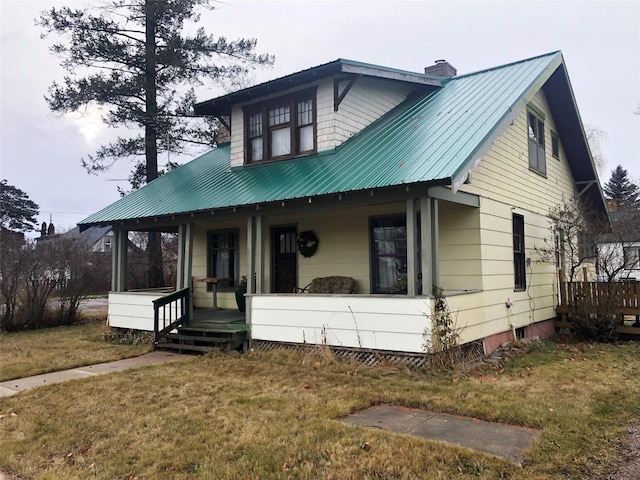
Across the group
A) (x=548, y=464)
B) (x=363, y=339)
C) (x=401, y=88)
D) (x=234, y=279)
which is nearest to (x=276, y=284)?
(x=234, y=279)

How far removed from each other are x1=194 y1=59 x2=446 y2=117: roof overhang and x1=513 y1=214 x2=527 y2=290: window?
13.1 feet

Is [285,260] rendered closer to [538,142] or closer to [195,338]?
[195,338]

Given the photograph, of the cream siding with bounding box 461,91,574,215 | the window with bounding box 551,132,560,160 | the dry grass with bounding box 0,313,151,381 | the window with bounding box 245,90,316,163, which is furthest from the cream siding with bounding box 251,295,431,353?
the window with bounding box 551,132,560,160

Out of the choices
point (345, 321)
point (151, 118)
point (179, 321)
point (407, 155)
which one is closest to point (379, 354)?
point (345, 321)

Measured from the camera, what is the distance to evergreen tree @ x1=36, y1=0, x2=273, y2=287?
1775cm

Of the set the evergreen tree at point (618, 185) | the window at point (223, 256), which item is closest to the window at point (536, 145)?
the window at point (223, 256)

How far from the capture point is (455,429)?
477cm

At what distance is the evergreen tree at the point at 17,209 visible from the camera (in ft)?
160

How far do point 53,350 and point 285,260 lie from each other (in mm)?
5370

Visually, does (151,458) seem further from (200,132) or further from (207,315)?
(200,132)

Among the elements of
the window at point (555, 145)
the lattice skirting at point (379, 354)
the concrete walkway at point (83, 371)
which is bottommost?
the concrete walkway at point (83, 371)

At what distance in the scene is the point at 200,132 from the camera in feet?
66.2

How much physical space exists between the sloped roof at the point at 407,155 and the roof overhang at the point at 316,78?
59 centimetres

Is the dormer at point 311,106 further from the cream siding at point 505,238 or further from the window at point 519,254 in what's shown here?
the window at point 519,254
